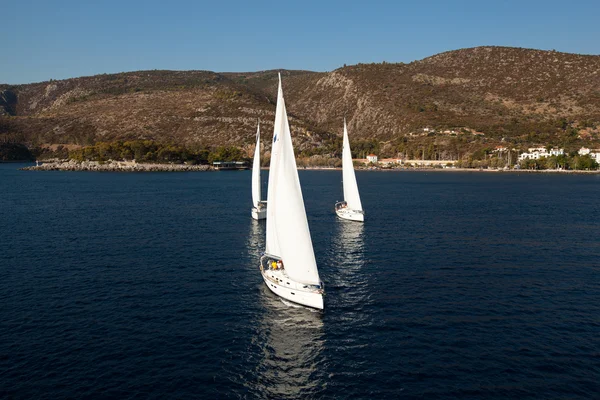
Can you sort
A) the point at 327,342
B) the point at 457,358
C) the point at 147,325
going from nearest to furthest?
the point at 457,358, the point at 327,342, the point at 147,325

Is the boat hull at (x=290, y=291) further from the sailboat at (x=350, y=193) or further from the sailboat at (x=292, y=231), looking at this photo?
the sailboat at (x=350, y=193)

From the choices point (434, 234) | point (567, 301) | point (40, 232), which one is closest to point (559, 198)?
point (434, 234)

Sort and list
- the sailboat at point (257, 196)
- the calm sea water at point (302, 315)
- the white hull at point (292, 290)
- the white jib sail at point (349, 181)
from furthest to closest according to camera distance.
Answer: the sailboat at point (257, 196) < the white jib sail at point (349, 181) < the white hull at point (292, 290) < the calm sea water at point (302, 315)

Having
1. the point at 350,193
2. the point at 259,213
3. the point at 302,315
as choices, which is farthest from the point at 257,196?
the point at 302,315

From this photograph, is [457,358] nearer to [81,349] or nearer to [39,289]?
[81,349]

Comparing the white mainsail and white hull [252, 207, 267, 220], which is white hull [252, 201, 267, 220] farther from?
the white mainsail

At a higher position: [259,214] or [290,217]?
[290,217]

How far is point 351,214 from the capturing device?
69125 millimetres

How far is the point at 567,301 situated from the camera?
1347 inches

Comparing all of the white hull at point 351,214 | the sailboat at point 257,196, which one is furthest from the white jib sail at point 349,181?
the sailboat at point 257,196

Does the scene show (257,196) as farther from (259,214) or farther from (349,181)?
(349,181)

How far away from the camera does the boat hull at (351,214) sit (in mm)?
68375

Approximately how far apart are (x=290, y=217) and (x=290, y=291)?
537 cm

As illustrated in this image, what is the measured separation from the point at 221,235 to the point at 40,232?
23116mm
